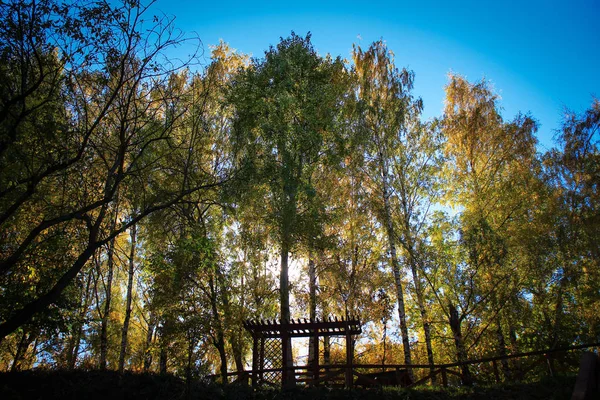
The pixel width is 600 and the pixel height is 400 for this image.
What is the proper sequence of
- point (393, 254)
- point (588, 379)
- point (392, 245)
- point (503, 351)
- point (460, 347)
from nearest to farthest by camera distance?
point (588, 379) → point (460, 347) → point (503, 351) → point (393, 254) → point (392, 245)

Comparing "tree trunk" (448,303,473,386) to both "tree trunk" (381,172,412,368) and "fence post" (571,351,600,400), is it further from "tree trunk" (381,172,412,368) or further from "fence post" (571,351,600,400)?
"fence post" (571,351,600,400)

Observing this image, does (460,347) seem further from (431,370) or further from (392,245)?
(392,245)

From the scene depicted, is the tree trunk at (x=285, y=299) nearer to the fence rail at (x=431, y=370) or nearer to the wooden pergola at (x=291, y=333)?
the wooden pergola at (x=291, y=333)

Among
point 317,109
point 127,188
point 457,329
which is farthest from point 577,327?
point 127,188

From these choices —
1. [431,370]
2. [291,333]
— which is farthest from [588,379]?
[431,370]

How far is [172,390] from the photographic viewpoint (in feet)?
24.2

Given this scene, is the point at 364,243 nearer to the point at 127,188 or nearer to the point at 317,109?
the point at 317,109

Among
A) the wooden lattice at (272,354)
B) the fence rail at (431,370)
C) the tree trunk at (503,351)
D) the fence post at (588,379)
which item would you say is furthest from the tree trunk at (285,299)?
the fence post at (588,379)

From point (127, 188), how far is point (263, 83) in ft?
26.8

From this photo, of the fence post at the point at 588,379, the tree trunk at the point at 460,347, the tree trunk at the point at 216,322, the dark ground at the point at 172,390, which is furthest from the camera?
the tree trunk at the point at 216,322

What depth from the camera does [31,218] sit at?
9633 mm

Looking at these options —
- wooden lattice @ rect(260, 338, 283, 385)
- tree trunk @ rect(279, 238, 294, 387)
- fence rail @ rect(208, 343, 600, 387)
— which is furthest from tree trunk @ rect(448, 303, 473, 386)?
wooden lattice @ rect(260, 338, 283, 385)

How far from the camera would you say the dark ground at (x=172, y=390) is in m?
6.59

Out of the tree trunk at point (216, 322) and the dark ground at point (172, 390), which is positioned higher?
the tree trunk at point (216, 322)
